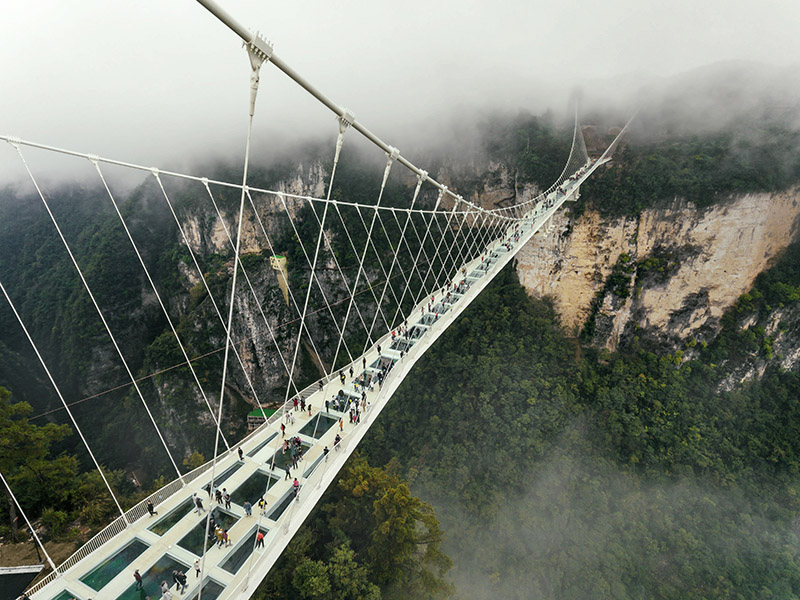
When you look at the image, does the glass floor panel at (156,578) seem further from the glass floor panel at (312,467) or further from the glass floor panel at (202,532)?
the glass floor panel at (312,467)


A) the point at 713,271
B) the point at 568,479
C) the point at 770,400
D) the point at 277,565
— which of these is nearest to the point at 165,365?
the point at 277,565

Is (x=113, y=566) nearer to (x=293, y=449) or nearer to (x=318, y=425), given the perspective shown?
(x=293, y=449)

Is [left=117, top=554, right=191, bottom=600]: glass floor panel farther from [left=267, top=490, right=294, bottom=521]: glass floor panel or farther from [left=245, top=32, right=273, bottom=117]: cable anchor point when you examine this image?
[left=245, top=32, right=273, bottom=117]: cable anchor point

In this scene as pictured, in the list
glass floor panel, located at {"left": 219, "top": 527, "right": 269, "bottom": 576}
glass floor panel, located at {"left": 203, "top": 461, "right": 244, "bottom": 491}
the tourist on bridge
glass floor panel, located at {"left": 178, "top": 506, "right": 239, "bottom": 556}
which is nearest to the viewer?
the tourist on bridge

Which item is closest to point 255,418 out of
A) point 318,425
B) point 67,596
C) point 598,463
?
point 318,425

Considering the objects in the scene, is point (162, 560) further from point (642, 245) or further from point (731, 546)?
point (642, 245)

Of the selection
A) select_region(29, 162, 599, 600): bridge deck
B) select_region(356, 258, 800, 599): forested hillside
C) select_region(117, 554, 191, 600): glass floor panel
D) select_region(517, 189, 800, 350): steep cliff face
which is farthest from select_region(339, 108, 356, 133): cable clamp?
select_region(517, 189, 800, 350): steep cliff face
